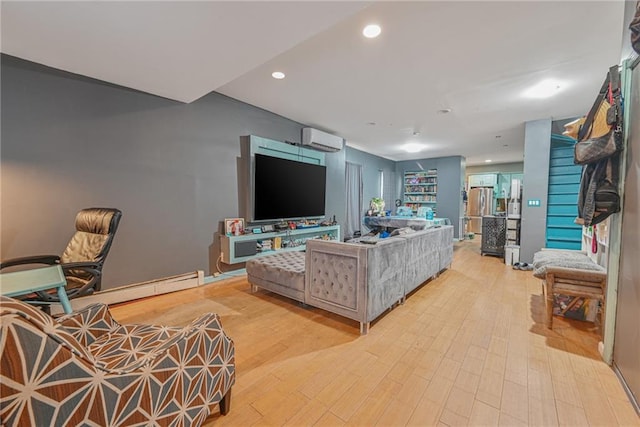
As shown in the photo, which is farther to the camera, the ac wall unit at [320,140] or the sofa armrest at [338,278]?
the ac wall unit at [320,140]

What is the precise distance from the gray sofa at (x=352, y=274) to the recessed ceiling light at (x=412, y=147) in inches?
152

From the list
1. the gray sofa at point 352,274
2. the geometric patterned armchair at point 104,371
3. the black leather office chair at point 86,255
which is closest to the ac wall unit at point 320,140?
the gray sofa at point 352,274

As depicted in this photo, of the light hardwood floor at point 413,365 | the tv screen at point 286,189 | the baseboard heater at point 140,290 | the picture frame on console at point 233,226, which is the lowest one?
the light hardwood floor at point 413,365

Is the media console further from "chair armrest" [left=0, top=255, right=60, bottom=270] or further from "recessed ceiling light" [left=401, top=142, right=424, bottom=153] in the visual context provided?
"recessed ceiling light" [left=401, top=142, right=424, bottom=153]

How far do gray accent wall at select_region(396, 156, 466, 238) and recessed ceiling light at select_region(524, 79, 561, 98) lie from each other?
180 inches

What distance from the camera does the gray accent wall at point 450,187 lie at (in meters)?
7.94

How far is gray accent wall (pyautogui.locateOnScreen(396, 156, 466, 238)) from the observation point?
26.1 ft

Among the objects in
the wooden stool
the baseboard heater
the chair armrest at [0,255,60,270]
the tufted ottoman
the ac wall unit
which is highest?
the ac wall unit

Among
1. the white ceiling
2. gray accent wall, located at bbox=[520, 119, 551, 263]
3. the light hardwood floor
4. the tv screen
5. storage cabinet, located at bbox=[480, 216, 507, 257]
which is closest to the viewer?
the light hardwood floor

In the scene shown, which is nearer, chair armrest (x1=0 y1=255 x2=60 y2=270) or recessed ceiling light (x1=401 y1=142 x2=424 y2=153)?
chair armrest (x1=0 y1=255 x2=60 y2=270)

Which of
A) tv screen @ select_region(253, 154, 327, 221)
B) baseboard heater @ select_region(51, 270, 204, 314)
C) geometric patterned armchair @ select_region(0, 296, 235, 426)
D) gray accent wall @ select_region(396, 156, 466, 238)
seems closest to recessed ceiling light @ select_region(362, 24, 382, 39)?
tv screen @ select_region(253, 154, 327, 221)

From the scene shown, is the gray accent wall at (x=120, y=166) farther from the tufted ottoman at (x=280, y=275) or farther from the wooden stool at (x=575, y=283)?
the wooden stool at (x=575, y=283)

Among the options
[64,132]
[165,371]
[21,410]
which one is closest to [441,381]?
[165,371]

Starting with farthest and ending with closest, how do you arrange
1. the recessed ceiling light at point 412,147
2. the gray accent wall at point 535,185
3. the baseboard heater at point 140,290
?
the recessed ceiling light at point 412,147
the gray accent wall at point 535,185
the baseboard heater at point 140,290
